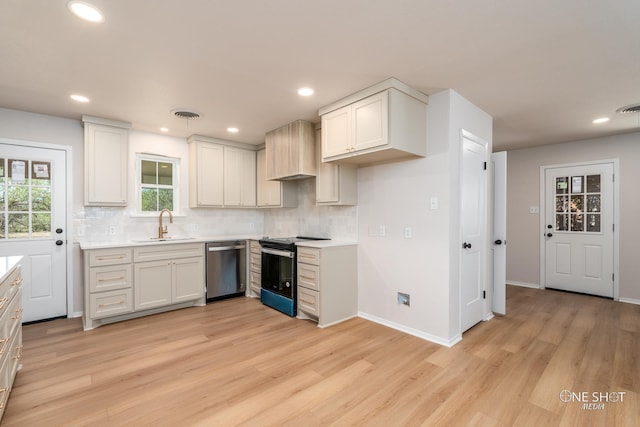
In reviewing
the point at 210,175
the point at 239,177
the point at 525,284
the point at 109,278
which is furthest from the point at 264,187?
A: the point at 525,284

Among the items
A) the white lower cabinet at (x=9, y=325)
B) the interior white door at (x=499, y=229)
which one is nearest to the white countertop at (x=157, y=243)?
the white lower cabinet at (x=9, y=325)

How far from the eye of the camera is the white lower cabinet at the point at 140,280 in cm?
336

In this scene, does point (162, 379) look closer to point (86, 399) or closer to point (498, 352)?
point (86, 399)

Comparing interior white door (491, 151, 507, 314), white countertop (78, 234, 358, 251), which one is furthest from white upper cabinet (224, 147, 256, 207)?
interior white door (491, 151, 507, 314)

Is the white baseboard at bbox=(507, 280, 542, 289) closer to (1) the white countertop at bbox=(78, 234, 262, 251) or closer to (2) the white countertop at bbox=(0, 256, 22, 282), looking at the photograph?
(1) the white countertop at bbox=(78, 234, 262, 251)

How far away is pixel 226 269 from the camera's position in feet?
14.5

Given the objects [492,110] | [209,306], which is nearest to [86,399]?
[209,306]

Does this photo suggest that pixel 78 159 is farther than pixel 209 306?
No

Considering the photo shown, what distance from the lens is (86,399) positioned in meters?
2.06

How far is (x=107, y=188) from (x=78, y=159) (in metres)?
0.50

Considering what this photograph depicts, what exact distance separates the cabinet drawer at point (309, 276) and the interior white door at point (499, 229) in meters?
2.19

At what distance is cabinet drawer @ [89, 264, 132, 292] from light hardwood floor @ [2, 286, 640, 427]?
0.45 meters

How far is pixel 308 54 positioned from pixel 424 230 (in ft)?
6.36

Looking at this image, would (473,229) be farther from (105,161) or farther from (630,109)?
(105,161)
